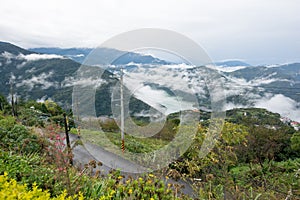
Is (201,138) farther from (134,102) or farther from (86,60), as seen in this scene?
(86,60)

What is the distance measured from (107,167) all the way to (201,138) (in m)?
2.37

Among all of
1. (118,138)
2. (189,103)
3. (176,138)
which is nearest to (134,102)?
(189,103)

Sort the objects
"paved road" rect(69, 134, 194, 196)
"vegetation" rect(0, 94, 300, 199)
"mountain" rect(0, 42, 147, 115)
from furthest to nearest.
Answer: "paved road" rect(69, 134, 194, 196) → "mountain" rect(0, 42, 147, 115) → "vegetation" rect(0, 94, 300, 199)

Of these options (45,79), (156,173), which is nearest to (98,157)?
(156,173)

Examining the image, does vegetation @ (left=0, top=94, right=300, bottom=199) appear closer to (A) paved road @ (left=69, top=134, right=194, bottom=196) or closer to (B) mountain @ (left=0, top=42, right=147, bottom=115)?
(A) paved road @ (left=69, top=134, right=194, bottom=196)

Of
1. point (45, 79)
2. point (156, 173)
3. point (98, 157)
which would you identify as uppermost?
point (156, 173)

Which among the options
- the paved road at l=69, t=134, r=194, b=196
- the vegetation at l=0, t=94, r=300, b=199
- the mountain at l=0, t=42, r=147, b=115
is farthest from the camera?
the paved road at l=69, t=134, r=194, b=196

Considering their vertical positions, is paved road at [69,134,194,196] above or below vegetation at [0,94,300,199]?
below

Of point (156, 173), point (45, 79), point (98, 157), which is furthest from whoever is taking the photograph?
point (45, 79)

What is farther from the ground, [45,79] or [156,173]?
[156,173]

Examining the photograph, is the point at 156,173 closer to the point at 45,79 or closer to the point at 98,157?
the point at 98,157

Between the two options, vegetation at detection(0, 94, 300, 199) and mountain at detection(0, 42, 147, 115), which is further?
mountain at detection(0, 42, 147, 115)

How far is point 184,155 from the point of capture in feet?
21.1

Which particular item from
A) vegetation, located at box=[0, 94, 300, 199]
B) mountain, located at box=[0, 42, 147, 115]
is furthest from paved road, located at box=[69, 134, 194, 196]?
mountain, located at box=[0, 42, 147, 115]
